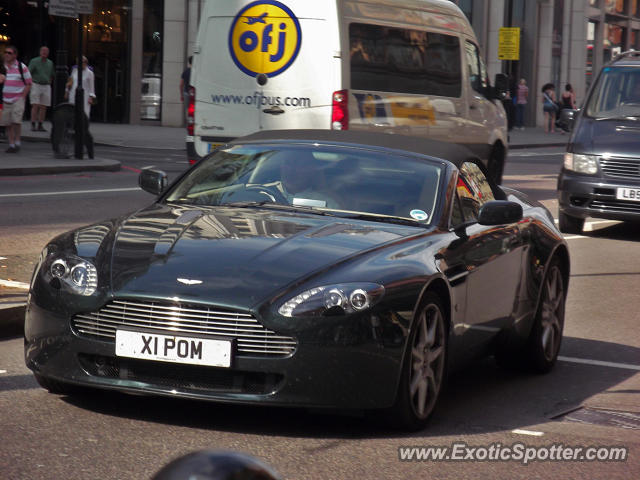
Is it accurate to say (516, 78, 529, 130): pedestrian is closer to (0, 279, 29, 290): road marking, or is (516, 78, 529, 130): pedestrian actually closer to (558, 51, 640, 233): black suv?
Result: (558, 51, 640, 233): black suv

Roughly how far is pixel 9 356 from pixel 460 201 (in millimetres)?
2502

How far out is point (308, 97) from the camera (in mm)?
13898

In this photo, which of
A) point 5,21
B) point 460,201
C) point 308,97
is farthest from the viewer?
point 5,21

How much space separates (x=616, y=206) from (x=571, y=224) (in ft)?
2.59

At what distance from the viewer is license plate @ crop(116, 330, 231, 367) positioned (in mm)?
5016

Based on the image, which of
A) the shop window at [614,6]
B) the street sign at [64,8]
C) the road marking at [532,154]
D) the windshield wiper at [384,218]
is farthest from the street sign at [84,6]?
the shop window at [614,6]

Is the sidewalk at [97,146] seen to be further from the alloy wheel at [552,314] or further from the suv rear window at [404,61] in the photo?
the alloy wheel at [552,314]

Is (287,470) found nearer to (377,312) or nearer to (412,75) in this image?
(377,312)

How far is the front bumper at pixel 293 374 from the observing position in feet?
16.6

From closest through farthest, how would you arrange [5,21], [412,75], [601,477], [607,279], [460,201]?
[601,477]
[460,201]
[607,279]
[412,75]
[5,21]

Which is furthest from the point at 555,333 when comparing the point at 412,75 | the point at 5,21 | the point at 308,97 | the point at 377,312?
the point at 5,21

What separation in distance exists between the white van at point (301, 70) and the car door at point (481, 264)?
6.99 m

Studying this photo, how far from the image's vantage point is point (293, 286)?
16.8 ft

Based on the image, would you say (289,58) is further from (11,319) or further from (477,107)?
(11,319)
